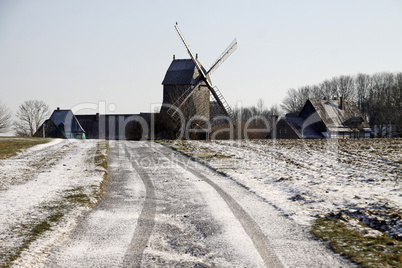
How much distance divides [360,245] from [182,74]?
45.8 metres

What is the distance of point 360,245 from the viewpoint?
7500 millimetres

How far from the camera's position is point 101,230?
8.66m

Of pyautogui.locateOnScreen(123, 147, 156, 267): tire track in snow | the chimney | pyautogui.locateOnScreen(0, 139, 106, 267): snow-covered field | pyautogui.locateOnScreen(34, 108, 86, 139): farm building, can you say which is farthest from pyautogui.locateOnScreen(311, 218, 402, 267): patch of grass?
pyautogui.locateOnScreen(34, 108, 86, 139): farm building

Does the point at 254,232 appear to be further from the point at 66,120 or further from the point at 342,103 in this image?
the point at 66,120

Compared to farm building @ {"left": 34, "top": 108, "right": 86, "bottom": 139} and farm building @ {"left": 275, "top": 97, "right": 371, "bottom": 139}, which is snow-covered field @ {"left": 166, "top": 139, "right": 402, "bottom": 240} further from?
farm building @ {"left": 34, "top": 108, "right": 86, "bottom": 139}

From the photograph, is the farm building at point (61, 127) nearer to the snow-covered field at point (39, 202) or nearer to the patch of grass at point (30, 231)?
the snow-covered field at point (39, 202)

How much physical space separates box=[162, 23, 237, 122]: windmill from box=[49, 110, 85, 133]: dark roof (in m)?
31.0

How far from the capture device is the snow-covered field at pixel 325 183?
9.92 meters

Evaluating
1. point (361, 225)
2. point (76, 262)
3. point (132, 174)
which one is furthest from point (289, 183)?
point (76, 262)

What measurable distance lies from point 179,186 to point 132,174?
12.4 feet

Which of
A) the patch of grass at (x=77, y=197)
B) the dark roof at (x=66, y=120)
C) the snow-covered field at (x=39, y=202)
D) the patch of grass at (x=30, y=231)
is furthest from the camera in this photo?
the dark roof at (x=66, y=120)

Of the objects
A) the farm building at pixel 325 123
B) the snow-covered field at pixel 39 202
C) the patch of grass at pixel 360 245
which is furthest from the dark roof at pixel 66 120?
the patch of grass at pixel 360 245

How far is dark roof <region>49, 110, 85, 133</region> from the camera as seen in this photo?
7425 cm

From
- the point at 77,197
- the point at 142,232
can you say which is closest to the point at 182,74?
the point at 77,197
